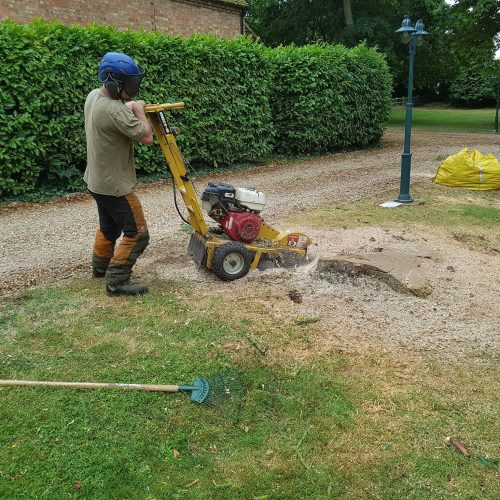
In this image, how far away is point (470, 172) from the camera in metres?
11.0

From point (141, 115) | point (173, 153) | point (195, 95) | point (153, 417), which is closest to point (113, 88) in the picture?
point (141, 115)

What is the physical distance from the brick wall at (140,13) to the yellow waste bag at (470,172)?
10.4 m

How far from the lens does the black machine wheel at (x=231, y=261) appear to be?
5.25 meters

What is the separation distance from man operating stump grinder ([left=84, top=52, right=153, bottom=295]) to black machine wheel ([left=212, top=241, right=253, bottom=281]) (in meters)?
0.73

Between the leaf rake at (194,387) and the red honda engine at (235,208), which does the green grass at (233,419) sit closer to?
the leaf rake at (194,387)

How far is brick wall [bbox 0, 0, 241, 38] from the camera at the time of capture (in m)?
14.1

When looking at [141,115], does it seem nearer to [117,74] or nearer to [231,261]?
[117,74]

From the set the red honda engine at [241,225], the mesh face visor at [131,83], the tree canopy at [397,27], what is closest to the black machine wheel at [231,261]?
the red honda engine at [241,225]

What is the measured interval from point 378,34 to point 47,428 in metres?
28.0

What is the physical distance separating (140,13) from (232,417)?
16494mm

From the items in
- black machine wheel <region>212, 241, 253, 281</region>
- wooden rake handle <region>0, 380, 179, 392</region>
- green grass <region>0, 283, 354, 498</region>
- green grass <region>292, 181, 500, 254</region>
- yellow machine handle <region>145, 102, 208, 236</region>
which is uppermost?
yellow machine handle <region>145, 102, 208, 236</region>

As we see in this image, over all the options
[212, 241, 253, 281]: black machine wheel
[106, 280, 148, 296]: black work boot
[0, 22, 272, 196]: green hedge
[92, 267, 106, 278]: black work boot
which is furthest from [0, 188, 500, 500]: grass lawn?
[0, 22, 272, 196]: green hedge

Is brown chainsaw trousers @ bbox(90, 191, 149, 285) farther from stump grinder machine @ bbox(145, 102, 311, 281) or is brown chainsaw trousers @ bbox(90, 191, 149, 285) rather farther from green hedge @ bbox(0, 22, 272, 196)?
green hedge @ bbox(0, 22, 272, 196)

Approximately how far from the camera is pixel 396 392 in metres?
3.56
